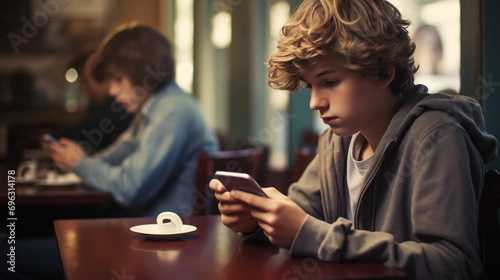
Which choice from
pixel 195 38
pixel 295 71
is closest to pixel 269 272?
pixel 295 71

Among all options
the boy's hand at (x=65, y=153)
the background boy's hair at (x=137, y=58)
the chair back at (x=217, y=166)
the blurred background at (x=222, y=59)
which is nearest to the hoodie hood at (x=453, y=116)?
the blurred background at (x=222, y=59)

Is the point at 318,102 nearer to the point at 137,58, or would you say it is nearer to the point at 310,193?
the point at 310,193

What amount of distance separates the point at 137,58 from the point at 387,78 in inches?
72.2

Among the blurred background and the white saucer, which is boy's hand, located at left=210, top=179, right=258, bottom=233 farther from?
the blurred background

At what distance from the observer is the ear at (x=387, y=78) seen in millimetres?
1457

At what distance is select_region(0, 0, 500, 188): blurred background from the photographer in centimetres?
193

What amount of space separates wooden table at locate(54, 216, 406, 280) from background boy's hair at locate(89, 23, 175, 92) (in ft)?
5.04

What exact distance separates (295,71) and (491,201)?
1.87 feet

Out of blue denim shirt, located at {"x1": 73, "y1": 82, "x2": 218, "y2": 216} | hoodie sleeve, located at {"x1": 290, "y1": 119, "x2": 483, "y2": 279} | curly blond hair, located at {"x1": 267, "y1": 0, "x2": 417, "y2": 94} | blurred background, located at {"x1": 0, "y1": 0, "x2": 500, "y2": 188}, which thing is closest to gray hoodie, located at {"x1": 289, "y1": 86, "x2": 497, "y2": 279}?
hoodie sleeve, located at {"x1": 290, "y1": 119, "x2": 483, "y2": 279}

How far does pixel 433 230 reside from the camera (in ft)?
4.01

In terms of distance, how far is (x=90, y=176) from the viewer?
282 centimetres

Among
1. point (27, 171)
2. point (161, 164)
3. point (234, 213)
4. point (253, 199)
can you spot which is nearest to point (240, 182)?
point (253, 199)

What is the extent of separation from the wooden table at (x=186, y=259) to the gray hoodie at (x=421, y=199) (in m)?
0.05

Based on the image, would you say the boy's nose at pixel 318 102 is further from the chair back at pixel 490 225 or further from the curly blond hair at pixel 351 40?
the chair back at pixel 490 225
